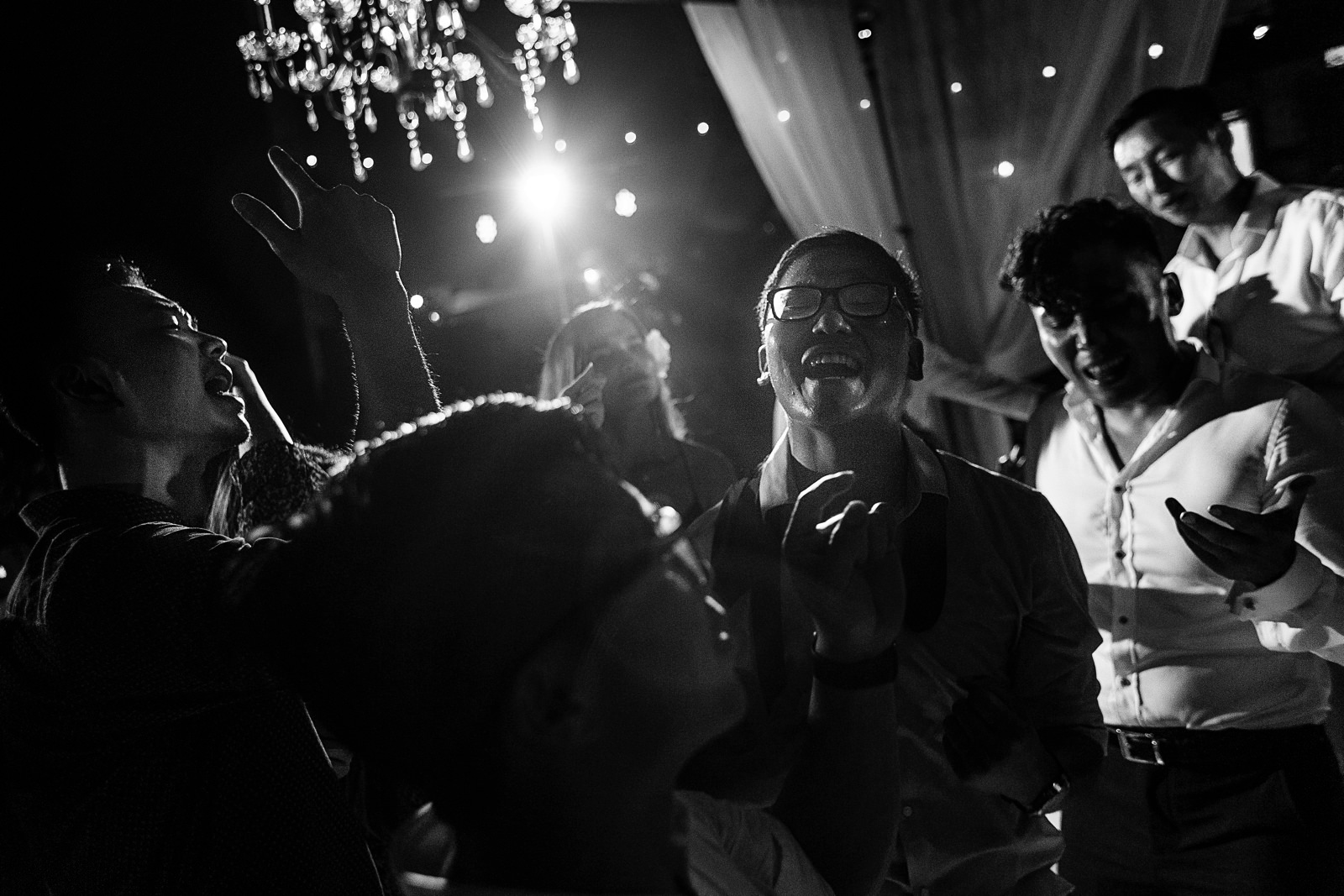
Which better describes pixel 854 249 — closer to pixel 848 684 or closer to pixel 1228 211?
pixel 848 684

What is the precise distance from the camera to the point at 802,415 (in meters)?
1.72

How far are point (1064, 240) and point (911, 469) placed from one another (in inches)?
34.4

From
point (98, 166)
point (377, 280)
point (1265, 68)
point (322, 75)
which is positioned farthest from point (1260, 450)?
point (98, 166)

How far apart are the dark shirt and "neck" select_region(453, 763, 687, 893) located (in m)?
0.49

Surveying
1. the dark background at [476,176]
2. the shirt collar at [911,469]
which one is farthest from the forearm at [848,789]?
the dark background at [476,176]

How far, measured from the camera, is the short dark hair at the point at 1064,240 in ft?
7.46

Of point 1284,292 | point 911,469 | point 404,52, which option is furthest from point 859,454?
point 404,52

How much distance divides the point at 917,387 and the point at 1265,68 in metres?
2.12

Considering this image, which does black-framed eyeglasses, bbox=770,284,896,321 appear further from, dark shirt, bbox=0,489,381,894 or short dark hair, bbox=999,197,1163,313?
dark shirt, bbox=0,489,381,894

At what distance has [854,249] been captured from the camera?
1761 mm

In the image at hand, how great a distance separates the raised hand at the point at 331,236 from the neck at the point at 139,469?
368mm

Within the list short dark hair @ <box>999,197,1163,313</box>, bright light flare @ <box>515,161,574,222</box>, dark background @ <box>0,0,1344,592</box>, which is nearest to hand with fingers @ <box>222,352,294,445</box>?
dark background @ <box>0,0,1344,592</box>

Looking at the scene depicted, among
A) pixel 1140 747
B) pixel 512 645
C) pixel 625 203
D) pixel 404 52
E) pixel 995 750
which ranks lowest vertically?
pixel 1140 747

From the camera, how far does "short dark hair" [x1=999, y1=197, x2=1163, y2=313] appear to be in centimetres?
227
